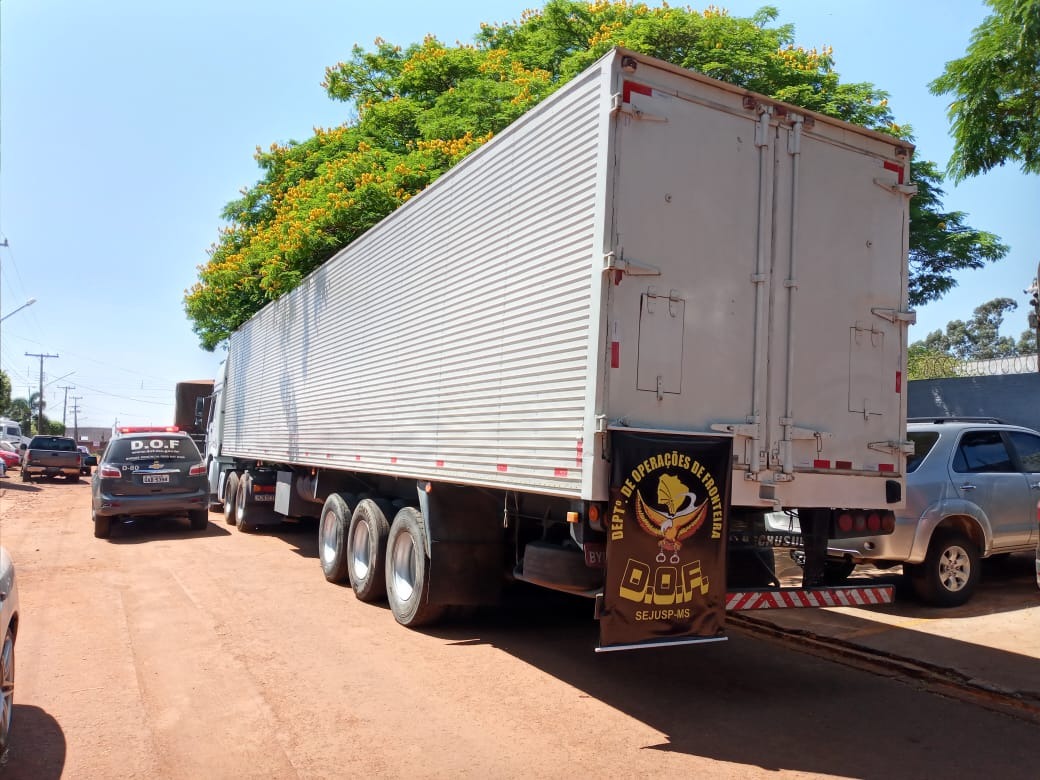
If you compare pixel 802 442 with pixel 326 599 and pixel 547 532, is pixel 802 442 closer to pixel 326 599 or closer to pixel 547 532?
pixel 547 532

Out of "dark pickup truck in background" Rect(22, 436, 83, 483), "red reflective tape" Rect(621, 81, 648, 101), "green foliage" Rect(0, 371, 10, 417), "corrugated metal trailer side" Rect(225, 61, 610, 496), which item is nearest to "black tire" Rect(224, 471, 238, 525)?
"corrugated metal trailer side" Rect(225, 61, 610, 496)

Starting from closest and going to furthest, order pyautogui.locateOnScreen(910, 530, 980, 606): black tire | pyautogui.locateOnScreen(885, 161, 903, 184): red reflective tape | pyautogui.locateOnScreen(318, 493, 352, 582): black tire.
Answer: pyautogui.locateOnScreen(885, 161, 903, 184): red reflective tape
pyautogui.locateOnScreen(910, 530, 980, 606): black tire
pyautogui.locateOnScreen(318, 493, 352, 582): black tire

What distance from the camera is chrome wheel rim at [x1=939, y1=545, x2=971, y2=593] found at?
26.9 ft

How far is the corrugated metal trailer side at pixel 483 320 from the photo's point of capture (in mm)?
5457

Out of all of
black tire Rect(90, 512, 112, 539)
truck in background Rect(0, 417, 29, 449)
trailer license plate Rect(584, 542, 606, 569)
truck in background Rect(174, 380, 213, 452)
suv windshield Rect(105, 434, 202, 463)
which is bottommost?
black tire Rect(90, 512, 112, 539)

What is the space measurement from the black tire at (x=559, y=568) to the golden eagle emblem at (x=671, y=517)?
1.50 feet

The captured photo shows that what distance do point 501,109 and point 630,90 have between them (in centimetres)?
1011

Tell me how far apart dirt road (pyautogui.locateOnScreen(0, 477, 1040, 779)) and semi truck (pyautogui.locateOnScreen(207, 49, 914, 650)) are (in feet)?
2.05

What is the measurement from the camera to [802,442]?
5.84 m

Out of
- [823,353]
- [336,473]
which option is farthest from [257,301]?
[823,353]

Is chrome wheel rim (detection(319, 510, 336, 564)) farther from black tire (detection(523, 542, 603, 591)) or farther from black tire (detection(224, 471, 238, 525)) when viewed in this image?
black tire (detection(224, 471, 238, 525))

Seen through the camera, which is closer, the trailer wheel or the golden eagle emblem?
the golden eagle emblem

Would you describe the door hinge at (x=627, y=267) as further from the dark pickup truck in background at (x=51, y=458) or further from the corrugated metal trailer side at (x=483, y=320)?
the dark pickup truck in background at (x=51, y=458)

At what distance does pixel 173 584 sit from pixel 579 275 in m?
6.64
